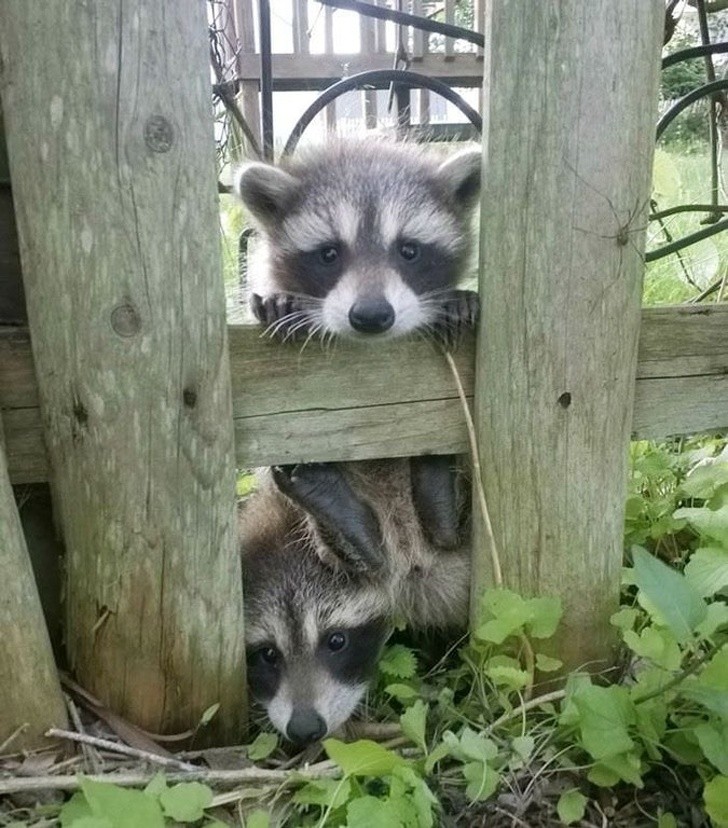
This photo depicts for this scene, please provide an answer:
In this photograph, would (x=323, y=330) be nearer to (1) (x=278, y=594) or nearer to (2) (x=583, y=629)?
(1) (x=278, y=594)

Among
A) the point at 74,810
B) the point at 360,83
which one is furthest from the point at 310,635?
the point at 360,83

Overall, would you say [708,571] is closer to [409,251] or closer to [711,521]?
[711,521]

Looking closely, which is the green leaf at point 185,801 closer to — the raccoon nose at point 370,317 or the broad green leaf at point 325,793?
the broad green leaf at point 325,793

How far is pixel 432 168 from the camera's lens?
105 inches

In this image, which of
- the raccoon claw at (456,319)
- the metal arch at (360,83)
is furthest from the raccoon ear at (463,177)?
the raccoon claw at (456,319)

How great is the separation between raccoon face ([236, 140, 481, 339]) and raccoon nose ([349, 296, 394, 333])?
0.68ft

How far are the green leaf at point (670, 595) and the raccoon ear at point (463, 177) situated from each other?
1310 mm

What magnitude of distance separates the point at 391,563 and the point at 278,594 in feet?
1.00

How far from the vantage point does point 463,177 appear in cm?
261

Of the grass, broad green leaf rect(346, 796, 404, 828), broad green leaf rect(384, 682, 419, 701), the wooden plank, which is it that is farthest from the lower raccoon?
the wooden plank

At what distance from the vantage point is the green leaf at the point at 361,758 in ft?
5.56

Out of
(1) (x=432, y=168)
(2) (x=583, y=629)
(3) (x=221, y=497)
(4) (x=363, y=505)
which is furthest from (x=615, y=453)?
(1) (x=432, y=168)

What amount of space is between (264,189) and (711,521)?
1.51m

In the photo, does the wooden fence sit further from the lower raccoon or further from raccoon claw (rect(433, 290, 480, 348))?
the lower raccoon
